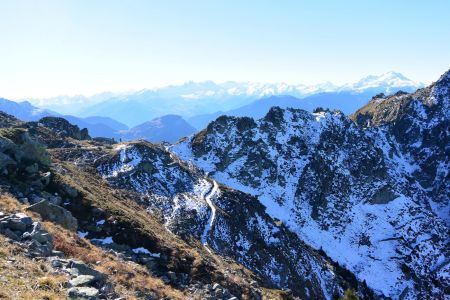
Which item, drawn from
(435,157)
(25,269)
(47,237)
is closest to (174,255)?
(47,237)

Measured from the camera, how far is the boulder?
1024 inches

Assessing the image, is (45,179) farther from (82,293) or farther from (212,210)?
(212,210)

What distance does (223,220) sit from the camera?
70625 millimetres

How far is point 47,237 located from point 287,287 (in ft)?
170

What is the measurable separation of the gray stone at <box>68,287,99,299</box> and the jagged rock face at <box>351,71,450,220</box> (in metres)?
139

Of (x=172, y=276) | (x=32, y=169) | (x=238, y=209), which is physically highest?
(x=32, y=169)

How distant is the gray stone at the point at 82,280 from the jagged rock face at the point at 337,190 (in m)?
84.9

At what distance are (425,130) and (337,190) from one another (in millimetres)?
69129

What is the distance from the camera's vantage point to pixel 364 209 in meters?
111

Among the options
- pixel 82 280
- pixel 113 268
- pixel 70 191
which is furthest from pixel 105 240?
pixel 82 280

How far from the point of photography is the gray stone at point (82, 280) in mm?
15964

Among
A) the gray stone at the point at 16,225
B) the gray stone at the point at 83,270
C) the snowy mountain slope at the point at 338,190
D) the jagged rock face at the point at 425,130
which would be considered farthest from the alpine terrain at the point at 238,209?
the jagged rock face at the point at 425,130

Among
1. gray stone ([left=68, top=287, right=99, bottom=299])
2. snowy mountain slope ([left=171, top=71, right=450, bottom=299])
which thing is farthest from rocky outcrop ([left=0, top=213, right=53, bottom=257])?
snowy mountain slope ([left=171, top=71, right=450, bottom=299])

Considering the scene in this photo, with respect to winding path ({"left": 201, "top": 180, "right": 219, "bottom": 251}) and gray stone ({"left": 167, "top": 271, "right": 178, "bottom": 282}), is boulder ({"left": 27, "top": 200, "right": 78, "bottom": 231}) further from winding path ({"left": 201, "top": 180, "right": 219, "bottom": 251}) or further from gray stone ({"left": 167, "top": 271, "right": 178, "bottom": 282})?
winding path ({"left": 201, "top": 180, "right": 219, "bottom": 251})
